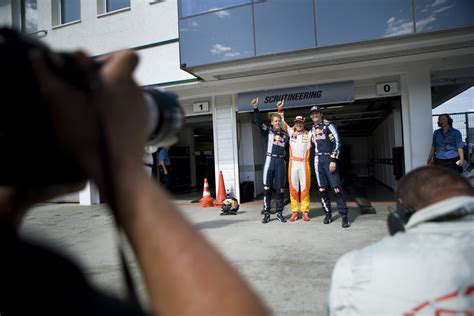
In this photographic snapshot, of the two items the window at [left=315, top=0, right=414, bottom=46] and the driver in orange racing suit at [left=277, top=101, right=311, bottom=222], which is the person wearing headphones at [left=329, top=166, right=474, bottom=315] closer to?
the driver in orange racing suit at [left=277, top=101, right=311, bottom=222]

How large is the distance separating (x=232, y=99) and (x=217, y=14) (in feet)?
7.41

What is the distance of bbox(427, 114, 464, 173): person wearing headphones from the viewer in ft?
20.1

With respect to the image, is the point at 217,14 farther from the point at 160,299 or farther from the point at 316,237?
the point at 160,299

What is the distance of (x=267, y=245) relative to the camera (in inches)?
174

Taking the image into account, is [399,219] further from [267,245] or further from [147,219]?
[267,245]

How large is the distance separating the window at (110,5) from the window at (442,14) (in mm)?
7837

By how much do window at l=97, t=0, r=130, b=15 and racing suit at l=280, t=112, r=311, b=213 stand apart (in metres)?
6.74

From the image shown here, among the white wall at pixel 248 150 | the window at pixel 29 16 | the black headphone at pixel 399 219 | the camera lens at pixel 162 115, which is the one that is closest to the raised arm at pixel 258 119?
the white wall at pixel 248 150

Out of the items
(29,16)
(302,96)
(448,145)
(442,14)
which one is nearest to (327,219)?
(448,145)

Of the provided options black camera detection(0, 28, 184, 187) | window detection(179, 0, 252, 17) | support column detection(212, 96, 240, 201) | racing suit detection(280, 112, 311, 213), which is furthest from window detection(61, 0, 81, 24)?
black camera detection(0, 28, 184, 187)

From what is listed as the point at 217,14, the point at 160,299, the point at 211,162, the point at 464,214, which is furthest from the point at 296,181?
the point at 211,162

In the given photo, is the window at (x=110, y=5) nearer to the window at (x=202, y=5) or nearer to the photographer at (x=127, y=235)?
the window at (x=202, y=5)

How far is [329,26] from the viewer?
6355mm

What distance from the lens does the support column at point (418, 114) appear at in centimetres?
713
